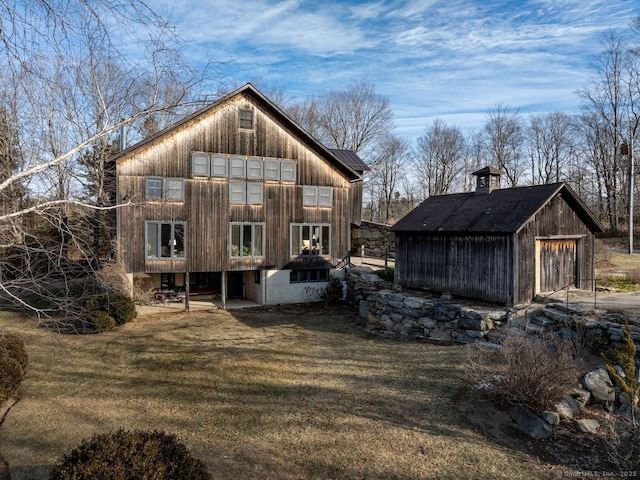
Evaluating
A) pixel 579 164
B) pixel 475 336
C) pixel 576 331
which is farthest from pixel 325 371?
pixel 579 164

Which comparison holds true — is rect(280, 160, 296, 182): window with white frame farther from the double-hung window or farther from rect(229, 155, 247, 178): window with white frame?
rect(229, 155, 247, 178): window with white frame

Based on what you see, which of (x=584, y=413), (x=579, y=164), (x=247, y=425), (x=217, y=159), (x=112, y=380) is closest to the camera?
(x=247, y=425)

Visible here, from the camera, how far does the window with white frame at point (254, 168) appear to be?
784 inches

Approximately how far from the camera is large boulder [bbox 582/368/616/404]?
920 cm

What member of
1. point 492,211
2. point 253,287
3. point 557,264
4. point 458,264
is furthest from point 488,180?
point 253,287

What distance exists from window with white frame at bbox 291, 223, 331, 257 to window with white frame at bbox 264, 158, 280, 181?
→ 8.37 feet

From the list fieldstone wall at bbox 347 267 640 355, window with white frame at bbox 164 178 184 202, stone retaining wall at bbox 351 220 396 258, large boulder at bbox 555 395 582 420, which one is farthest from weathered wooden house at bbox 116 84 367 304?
large boulder at bbox 555 395 582 420

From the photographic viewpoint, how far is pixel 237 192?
1977 cm

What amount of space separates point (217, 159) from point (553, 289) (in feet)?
49.7

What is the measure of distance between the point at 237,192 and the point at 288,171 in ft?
9.17

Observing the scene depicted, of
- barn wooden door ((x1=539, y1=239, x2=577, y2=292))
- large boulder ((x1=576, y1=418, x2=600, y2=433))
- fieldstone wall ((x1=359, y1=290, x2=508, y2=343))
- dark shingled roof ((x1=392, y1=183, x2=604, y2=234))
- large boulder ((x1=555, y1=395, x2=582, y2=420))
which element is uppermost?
dark shingled roof ((x1=392, y1=183, x2=604, y2=234))

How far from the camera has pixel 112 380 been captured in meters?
10.7

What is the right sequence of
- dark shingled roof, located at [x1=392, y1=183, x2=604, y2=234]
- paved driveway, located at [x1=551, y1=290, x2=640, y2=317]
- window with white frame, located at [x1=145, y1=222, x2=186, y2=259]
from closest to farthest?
paved driveway, located at [x1=551, y1=290, x2=640, y2=317]
dark shingled roof, located at [x1=392, y1=183, x2=604, y2=234]
window with white frame, located at [x1=145, y1=222, x2=186, y2=259]

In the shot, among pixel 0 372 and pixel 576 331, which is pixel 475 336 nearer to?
pixel 576 331
